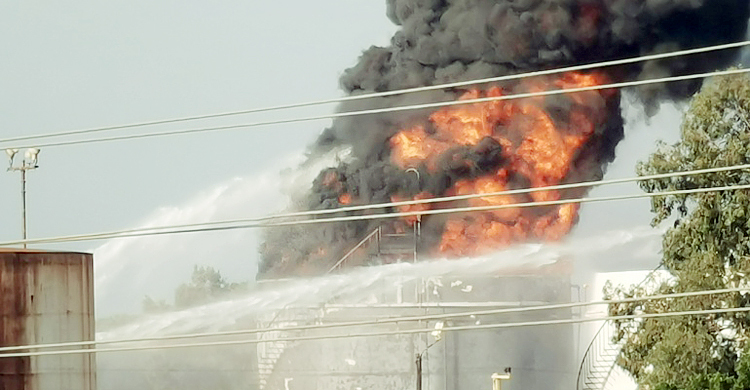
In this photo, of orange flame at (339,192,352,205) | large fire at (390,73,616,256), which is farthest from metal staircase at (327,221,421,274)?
orange flame at (339,192,352,205)

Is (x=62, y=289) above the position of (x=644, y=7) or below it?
below

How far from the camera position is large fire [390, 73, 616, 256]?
50250mm

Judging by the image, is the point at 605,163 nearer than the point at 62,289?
No

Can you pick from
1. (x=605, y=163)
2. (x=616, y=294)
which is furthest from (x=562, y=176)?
(x=616, y=294)

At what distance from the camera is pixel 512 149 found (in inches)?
2020

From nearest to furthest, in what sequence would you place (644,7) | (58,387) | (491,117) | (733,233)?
(58,387), (733,233), (644,7), (491,117)

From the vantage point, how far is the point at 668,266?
38375 mm

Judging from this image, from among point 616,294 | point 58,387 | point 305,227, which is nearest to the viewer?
point 58,387

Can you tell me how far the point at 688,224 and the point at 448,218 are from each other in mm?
17441

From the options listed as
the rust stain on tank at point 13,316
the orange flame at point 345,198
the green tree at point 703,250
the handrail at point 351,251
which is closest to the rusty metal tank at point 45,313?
the rust stain on tank at point 13,316

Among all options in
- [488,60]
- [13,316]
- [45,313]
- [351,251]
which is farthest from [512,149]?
[13,316]

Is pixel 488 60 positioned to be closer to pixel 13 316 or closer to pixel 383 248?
pixel 383 248

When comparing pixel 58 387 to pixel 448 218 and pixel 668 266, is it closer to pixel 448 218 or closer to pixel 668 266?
pixel 668 266

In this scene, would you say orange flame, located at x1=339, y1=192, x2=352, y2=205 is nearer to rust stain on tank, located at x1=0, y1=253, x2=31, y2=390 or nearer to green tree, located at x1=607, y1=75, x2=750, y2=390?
green tree, located at x1=607, y1=75, x2=750, y2=390
